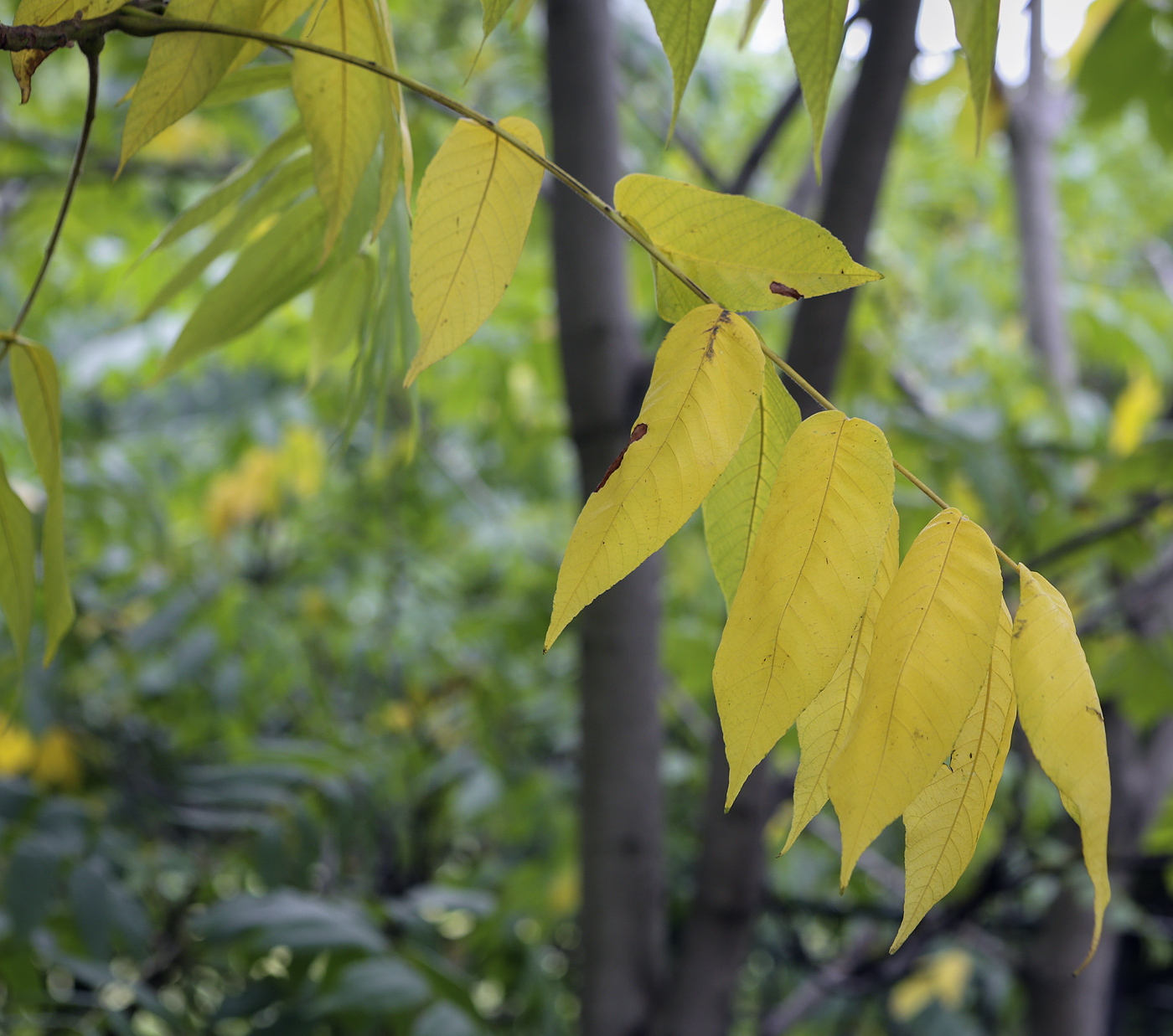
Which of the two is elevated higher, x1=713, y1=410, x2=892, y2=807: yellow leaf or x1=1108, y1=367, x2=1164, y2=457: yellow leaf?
x1=713, y1=410, x2=892, y2=807: yellow leaf

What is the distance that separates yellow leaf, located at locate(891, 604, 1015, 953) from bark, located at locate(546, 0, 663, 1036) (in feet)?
1.66

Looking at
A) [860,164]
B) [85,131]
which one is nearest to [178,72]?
[85,131]

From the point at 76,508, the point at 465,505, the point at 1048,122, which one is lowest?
the point at 465,505

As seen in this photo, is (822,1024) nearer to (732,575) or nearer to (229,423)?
(229,423)

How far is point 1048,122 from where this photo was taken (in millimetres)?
1410

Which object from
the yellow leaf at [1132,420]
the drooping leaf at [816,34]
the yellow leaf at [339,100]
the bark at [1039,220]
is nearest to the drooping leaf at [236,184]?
the yellow leaf at [339,100]

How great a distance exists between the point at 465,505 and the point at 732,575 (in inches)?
63.5

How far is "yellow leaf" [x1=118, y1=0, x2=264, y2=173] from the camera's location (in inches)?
11.4

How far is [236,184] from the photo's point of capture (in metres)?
0.45

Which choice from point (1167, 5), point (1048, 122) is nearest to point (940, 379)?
point (1048, 122)

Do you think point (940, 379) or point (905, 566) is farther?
point (940, 379)

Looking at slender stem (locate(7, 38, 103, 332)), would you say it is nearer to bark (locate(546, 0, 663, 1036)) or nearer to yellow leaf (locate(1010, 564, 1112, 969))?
yellow leaf (locate(1010, 564, 1112, 969))

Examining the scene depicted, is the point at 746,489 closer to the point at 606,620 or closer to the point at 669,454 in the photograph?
the point at 669,454

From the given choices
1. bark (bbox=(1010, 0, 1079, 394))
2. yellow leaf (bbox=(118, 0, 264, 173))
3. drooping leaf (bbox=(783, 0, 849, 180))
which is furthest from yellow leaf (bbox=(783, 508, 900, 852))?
bark (bbox=(1010, 0, 1079, 394))
